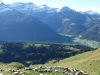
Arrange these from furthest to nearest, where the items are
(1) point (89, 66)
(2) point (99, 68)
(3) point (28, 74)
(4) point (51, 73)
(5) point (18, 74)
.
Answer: (1) point (89, 66) < (2) point (99, 68) < (4) point (51, 73) < (3) point (28, 74) < (5) point (18, 74)

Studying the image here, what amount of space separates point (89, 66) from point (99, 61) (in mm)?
3162

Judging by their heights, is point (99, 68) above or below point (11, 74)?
below

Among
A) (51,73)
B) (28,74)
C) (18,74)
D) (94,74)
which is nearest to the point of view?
(18,74)

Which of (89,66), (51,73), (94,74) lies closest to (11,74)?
(51,73)

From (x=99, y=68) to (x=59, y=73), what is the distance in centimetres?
2566

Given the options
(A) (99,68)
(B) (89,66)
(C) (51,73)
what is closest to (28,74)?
(C) (51,73)

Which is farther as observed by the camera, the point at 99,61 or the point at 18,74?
the point at 99,61

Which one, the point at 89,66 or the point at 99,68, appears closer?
the point at 99,68

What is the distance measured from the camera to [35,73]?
3644 centimetres

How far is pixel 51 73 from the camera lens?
3772cm

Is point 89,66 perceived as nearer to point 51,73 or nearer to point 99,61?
point 99,61

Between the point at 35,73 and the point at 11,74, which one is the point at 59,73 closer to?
the point at 35,73

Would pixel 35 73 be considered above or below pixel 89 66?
above

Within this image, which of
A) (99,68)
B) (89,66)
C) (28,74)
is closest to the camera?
(28,74)
